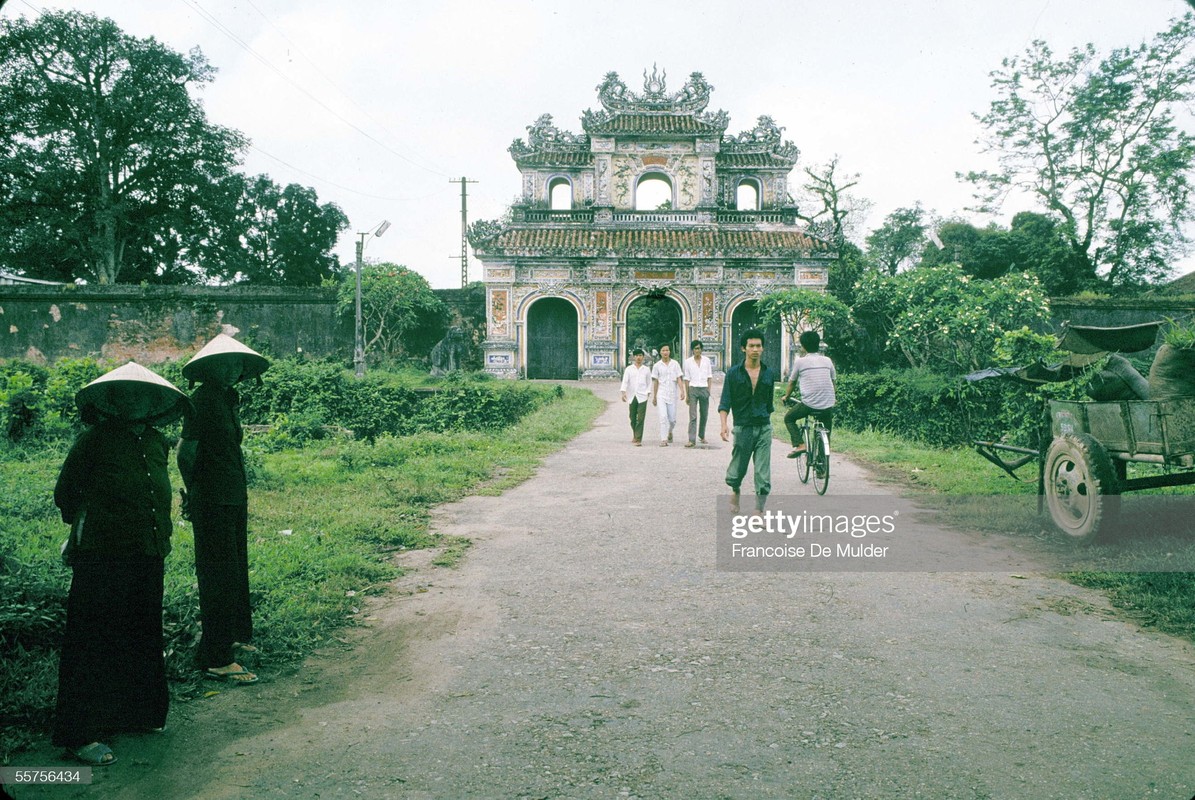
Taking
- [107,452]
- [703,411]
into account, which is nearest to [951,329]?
[703,411]

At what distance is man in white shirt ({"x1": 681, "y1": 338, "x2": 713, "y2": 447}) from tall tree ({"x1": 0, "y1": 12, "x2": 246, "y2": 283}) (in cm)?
707

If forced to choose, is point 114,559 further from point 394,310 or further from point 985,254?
point 985,254

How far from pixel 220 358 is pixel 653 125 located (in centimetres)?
2930

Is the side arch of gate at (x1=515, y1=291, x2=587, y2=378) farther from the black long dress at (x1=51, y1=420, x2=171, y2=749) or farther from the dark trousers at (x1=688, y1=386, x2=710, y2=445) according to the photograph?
the black long dress at (x1=51, y1=420, x2=171, y2=749)

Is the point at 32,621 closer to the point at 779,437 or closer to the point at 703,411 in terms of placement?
the point at 703,411

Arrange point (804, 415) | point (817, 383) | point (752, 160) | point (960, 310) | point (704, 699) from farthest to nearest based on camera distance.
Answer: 1. point (752, 160)
2. point (960, 310)
3. point (804, 415)
4. point (817, 383)
5. point (704, 699)

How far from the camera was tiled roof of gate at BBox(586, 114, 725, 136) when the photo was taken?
30438 mm

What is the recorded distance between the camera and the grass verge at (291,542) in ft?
12.1

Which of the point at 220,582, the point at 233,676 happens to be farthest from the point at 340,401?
the point at 233,676

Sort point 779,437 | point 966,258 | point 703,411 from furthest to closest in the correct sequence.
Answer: point 966,258, point 779,437, point 703,411

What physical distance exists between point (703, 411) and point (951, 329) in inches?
208

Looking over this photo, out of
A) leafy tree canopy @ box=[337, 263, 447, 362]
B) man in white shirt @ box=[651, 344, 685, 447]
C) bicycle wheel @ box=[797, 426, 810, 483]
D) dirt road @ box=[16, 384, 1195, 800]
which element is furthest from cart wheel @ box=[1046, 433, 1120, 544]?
leafy tree canopy @ box=[337, 263, 447, 362]

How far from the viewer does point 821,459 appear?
7844 millimetres

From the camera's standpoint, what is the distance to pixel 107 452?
319 cm
